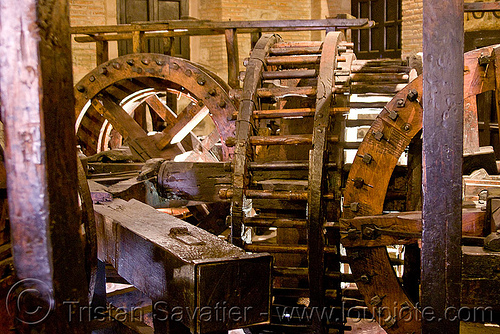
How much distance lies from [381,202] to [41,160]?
8.36 feet

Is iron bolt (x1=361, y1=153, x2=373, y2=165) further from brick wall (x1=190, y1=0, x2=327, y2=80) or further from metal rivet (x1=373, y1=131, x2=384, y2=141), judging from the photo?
brick wall (x1=190, y1=0, x2=327, y2=80)

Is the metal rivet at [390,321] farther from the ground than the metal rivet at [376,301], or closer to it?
closer to it

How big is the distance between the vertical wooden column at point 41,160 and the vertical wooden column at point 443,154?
4.84 ft

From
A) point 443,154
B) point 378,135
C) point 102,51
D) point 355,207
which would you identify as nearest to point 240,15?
point 102,51

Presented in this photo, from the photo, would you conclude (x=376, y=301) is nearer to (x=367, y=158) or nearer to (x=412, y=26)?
(x=367, y=158)

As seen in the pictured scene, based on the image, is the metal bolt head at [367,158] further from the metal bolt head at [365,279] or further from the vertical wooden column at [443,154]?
the vertical wooden column at [443,154]

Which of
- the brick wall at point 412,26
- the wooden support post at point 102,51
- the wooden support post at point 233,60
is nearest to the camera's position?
the wooden support post at point 233,60

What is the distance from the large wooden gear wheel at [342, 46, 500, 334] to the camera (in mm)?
3248

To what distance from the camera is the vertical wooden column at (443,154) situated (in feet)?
6.68

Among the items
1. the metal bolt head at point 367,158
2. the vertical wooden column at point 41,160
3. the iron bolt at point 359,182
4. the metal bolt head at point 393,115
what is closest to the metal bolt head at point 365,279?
the iron bolt at point 359,182

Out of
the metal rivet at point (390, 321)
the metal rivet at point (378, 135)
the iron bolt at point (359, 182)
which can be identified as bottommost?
the metal rivet at point (390, 321)

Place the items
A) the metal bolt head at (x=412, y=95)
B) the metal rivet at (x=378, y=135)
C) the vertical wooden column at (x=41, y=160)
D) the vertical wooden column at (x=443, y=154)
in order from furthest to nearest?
the metal rivet at (x=378, y=135), the metal bolt head at (x=412, y=95), the vertical wooden column at (x=443, y=154), the vertical wooden column at (x=41, y=160)

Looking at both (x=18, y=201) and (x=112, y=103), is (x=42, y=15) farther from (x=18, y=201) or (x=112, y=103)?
(x=112, y=103)

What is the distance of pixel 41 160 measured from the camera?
1.41 m
